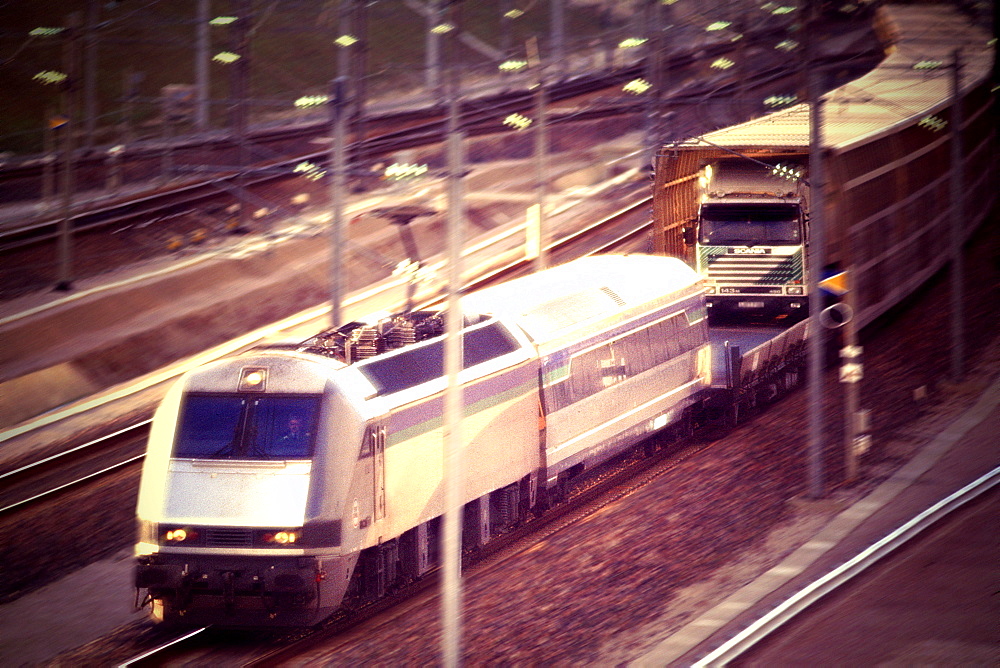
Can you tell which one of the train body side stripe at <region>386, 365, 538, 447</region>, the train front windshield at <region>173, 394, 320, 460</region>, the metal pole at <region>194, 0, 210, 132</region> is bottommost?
the train body side stripe at <region>386, 365, 538, 447</region>

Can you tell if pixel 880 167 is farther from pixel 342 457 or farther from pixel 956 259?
pixel 342 457

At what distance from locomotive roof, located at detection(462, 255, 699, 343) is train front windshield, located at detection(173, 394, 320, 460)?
4.20 meters

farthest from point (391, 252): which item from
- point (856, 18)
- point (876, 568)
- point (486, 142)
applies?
point (856, 18)

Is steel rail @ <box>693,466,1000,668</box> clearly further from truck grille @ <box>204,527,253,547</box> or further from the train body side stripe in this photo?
truck grille @ <box>204,527,253,547</box>

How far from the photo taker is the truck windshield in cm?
2505

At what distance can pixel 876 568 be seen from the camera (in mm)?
15820

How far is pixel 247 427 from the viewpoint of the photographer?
14.2m

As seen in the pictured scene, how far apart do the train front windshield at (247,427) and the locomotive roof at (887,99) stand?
1028 centimetres

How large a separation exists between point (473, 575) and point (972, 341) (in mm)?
15794

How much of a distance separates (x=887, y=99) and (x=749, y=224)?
960cm

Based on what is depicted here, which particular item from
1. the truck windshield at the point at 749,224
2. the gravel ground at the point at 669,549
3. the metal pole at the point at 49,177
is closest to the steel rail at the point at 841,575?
Result: the gravel ground at the point at 669,549

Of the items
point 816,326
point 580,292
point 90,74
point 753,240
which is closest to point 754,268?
point 753,240

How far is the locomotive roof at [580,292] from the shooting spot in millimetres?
18031

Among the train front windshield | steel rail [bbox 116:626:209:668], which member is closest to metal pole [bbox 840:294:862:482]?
the train front windshield
